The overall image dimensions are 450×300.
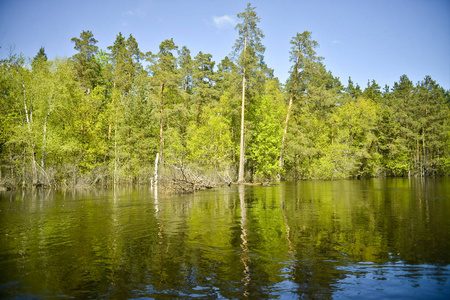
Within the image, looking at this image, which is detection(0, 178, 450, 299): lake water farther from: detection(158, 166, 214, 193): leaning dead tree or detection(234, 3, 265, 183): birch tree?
detection(234, 3, 265, 183): birch tree

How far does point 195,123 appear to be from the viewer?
43844 mm

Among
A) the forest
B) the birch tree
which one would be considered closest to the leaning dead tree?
the forest

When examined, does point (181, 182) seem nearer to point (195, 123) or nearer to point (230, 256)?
point (230, 256)

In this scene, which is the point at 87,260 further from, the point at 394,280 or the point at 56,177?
the point at 56,177

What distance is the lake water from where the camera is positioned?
17.1 ft

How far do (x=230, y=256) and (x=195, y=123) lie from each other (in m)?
37.6

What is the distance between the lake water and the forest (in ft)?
46.5

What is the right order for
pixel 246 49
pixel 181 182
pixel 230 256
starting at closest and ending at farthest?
pixel 230 256 < pixel 181 182 < pixel 246 49

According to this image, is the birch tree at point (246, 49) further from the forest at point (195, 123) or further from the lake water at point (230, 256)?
the lake water at point (230, 256)

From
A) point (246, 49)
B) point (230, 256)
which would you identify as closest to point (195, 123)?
point (246, 49)

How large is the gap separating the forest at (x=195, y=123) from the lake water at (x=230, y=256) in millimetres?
14177

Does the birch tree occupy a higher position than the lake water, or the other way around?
the birch tree

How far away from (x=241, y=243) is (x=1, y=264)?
5545 millimetres

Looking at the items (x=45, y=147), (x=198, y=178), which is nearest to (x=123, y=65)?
(x=45, y=147)
